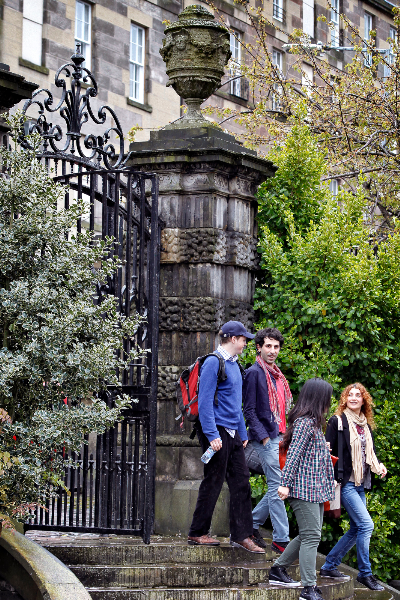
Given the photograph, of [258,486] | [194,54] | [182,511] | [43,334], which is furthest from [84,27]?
[43,334]

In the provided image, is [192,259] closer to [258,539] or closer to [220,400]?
[220,400]

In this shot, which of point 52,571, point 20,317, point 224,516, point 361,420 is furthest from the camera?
point 224,516

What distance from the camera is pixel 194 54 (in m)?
→ 9.98

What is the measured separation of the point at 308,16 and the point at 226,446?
982 inches

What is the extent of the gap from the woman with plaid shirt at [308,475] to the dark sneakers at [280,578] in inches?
7.9

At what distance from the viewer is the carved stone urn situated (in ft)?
32.6

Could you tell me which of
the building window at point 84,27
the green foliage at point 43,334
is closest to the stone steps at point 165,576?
the green foliage at point 43,334

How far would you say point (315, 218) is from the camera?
10727mm

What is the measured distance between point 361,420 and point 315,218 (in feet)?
9.49

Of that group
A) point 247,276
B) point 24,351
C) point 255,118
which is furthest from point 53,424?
point 255,118

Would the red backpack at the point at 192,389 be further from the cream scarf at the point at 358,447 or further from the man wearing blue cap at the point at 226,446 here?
the cream scarf at the point at 358,447

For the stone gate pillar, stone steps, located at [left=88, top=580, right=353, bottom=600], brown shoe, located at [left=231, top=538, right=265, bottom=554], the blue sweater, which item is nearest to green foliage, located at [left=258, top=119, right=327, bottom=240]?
the stone gate pillar

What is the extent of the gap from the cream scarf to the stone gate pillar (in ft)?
4.68

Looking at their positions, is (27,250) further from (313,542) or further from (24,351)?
(313,542)
